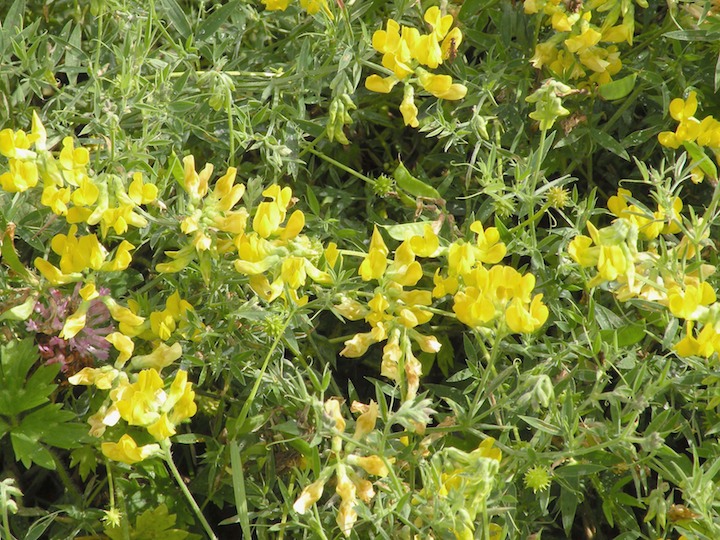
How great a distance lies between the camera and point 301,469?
171cm

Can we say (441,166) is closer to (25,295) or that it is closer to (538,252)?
(538,252)

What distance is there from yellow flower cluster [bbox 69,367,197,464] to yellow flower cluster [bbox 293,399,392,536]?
0.22 metres

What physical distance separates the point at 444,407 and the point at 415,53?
0.67 meters

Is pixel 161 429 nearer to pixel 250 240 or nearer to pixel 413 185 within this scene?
pixel 250 240

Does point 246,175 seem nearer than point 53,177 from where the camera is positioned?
No

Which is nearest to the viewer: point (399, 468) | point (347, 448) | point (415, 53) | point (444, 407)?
point (347, 448)

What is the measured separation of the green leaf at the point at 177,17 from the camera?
74.5 inches

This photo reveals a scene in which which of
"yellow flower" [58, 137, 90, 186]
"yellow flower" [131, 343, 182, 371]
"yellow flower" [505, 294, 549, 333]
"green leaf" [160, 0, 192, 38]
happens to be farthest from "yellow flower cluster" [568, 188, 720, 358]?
"green leaf" [160, 0, 192, 38]

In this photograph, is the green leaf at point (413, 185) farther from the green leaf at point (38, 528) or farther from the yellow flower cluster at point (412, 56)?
the green leaf at point (38, 528)

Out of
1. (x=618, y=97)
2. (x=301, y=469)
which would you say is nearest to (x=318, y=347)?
(x=301, y=469)

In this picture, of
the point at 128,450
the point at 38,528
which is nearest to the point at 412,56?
the point at 128,450

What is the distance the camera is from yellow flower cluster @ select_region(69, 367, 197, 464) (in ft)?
4.59

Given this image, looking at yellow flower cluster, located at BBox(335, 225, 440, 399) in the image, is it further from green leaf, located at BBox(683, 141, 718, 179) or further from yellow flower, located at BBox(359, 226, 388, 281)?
green leaf, located at BBox(683, 141, 718, 179)

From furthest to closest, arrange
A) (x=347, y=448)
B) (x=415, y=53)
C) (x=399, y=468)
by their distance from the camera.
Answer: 1. (x=415, y=53)
2. (x=399, y=468)
3. (x=347, y=448)
